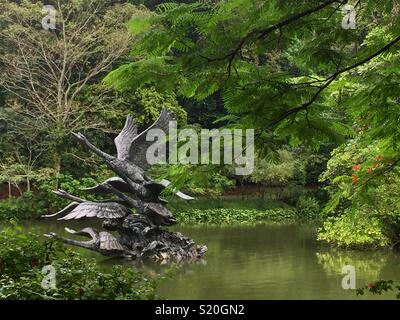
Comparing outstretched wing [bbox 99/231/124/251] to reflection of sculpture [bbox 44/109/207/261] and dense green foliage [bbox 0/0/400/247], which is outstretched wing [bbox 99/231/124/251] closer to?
reflection of sculpture [bbox 44/109/207/261]

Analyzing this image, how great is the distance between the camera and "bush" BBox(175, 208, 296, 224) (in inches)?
632

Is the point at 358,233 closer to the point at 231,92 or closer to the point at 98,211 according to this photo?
the point at 98,211

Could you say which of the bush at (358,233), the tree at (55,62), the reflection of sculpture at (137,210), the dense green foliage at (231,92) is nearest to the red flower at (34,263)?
the dense green foliage at (231,92)

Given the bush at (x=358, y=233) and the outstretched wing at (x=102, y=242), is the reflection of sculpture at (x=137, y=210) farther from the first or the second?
the bush at (x=358, y=233)

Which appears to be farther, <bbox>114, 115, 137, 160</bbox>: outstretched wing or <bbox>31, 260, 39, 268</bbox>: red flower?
<bbox>114, 115, 137, 160</bbox>: outstretched wing

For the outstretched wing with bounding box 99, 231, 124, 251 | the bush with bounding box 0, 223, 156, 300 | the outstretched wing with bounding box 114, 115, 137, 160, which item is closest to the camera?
the bush with bounding box 0, 223, 156, 300

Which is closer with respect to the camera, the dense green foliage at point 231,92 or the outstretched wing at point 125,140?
the dense green foliage at point 231,92

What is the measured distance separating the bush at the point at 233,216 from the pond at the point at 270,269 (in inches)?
134

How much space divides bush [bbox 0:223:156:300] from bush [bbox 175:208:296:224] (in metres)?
12.9

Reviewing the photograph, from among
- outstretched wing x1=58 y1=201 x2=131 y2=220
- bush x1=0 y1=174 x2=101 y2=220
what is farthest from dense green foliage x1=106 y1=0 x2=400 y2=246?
bush x1=0 y1=174 x2=101 y2=220

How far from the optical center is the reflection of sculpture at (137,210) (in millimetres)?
8898

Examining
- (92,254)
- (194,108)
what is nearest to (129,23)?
(92,254)

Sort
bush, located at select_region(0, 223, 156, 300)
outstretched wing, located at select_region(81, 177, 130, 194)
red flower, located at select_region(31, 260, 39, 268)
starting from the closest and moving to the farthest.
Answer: bush, located at select_region(0, 223, 156, 300), red flower, located at select_region(31, 260, 39, 268), outstretched wing, located at select_region(81, 177, 130, 194)

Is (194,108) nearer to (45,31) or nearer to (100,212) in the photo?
(45,31)
